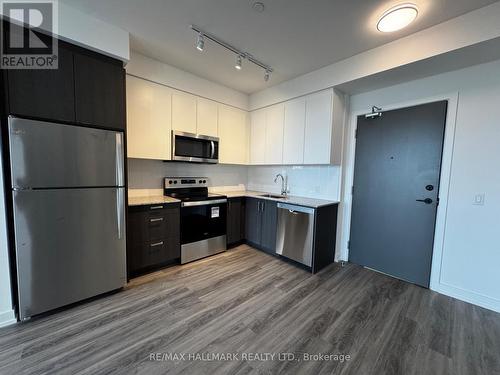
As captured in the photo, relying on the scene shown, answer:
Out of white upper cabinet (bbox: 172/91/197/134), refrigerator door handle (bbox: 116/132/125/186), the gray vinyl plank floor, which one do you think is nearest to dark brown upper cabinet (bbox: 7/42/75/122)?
refrigerator door handle (bbox: 116/132/125/186)

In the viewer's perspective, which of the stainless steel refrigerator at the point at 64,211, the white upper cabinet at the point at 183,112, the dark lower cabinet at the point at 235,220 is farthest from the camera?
the dark lower cabinet at the point at 235,220

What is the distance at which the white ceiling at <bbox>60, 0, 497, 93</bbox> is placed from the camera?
69.3 inches

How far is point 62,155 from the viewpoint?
71.9 inches

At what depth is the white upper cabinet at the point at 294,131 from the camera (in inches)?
125

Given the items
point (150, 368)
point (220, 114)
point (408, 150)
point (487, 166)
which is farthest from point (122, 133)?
point (487, 166)

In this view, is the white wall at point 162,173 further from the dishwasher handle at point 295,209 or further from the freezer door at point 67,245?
the dishwasher handle at point 295,209

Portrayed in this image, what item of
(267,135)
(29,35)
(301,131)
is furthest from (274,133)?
(29,35)

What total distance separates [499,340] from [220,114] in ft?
13.1

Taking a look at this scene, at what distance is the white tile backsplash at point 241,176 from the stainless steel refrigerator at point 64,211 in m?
0.94

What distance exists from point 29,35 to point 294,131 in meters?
2.96

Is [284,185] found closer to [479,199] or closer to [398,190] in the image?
[398,190]

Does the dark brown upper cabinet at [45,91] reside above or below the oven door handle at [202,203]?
above

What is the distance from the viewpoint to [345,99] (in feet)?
9.87

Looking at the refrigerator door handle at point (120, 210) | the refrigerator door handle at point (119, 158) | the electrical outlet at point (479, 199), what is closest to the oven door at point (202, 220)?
the refrigerator door handle at point (120, 210)
